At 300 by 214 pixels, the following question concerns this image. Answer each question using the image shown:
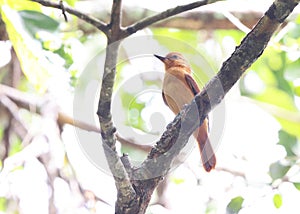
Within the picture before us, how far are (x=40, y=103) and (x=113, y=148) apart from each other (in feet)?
4.99

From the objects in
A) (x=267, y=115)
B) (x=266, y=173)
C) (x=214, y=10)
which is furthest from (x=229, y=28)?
(x=266, y=173)

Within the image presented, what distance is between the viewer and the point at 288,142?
8.46 feet

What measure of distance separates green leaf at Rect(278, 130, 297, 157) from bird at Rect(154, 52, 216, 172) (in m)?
0.46

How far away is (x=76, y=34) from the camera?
2.97m

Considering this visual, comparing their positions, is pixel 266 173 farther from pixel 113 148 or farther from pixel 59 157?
pixel 113 148

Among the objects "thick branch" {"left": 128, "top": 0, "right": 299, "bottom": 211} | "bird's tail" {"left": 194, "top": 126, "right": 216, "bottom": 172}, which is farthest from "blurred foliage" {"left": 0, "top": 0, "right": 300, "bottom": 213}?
"thick branch" {"left": 128, "top": 0, "right": 299, "bottom": 211}

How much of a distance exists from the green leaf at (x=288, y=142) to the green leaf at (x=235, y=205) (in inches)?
14.4

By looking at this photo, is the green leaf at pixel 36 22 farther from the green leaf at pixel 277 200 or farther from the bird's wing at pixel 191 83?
the green leaf at pixel 277 200

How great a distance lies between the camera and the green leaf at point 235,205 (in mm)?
2266

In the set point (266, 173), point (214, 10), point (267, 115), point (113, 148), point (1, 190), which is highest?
point (113, 148)

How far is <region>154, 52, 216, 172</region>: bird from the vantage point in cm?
208

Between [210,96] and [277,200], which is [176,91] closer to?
[277,200]

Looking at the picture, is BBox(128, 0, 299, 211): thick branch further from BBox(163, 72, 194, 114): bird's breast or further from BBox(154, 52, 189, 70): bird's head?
BBox(154, 52, 189, 70): bird's head

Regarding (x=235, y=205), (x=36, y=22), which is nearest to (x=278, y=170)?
(x=235, y=205)
